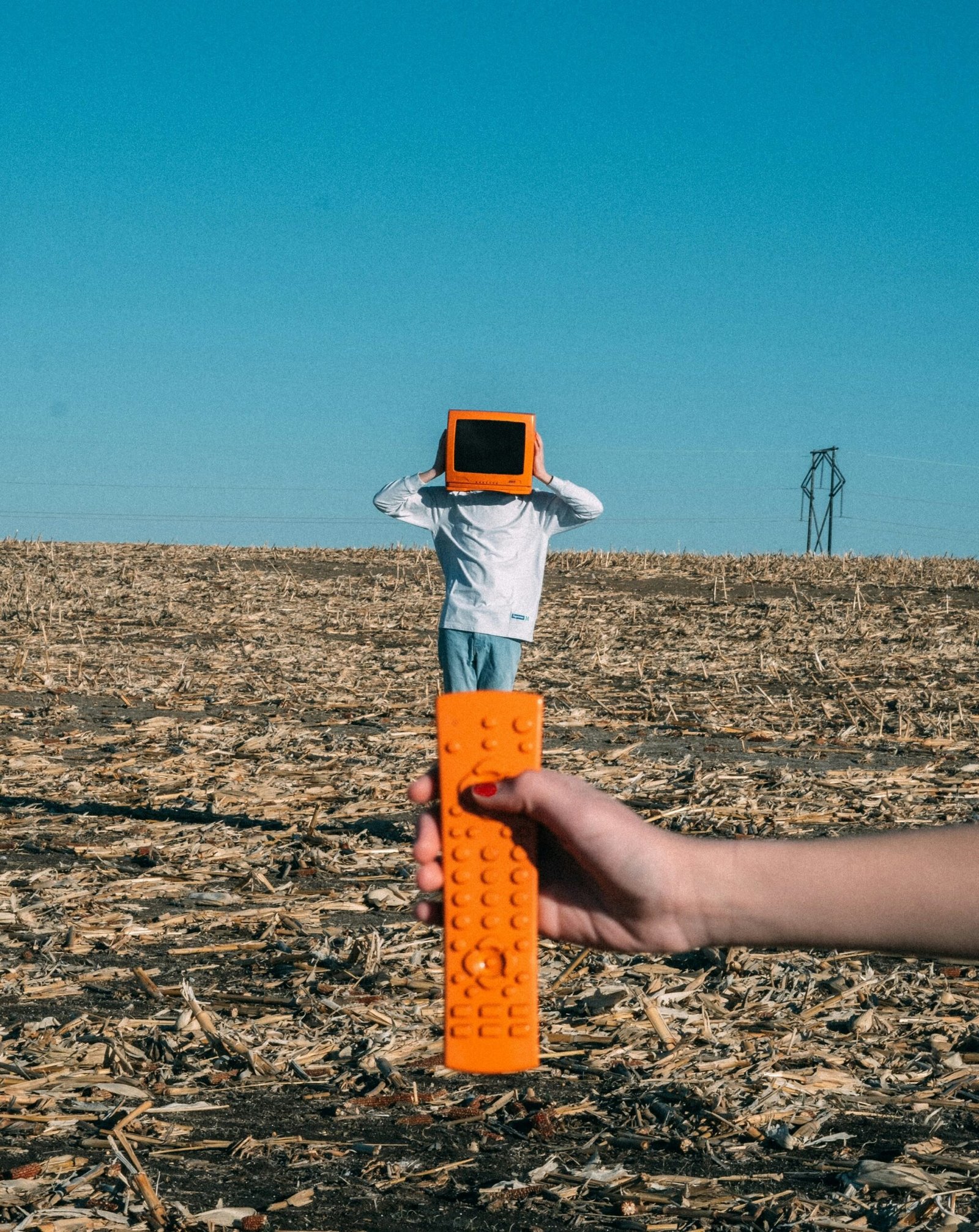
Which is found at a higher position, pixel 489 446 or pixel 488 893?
pixel 489 446

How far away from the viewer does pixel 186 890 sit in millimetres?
6570

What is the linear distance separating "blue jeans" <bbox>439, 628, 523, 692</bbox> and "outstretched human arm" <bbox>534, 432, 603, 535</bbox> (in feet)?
2.55

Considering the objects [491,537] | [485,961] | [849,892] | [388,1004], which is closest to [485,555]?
[491,537]

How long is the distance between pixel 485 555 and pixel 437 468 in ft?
1.91

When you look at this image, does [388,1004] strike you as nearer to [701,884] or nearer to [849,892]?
[701,884]

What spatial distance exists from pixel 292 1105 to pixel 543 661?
11654 mm

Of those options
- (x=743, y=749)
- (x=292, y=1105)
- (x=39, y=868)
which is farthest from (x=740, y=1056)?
(x=743, y=749)

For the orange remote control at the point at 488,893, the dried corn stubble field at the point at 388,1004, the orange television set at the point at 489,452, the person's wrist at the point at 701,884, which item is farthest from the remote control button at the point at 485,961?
the orange television set at the point at 489,452

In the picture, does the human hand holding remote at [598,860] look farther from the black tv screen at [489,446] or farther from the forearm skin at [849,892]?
the black tv screen at [489,446]

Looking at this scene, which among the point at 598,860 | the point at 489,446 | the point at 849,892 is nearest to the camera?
the point at 849,892

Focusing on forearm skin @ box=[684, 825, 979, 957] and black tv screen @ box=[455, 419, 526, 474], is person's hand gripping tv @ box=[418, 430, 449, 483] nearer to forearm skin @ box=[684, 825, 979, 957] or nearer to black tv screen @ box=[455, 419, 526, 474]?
black tv screen @ box=[455, 419, 526, 474]

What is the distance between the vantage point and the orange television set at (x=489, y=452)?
6.83 m

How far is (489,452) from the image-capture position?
6.94 meters

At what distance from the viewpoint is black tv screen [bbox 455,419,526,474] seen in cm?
685
